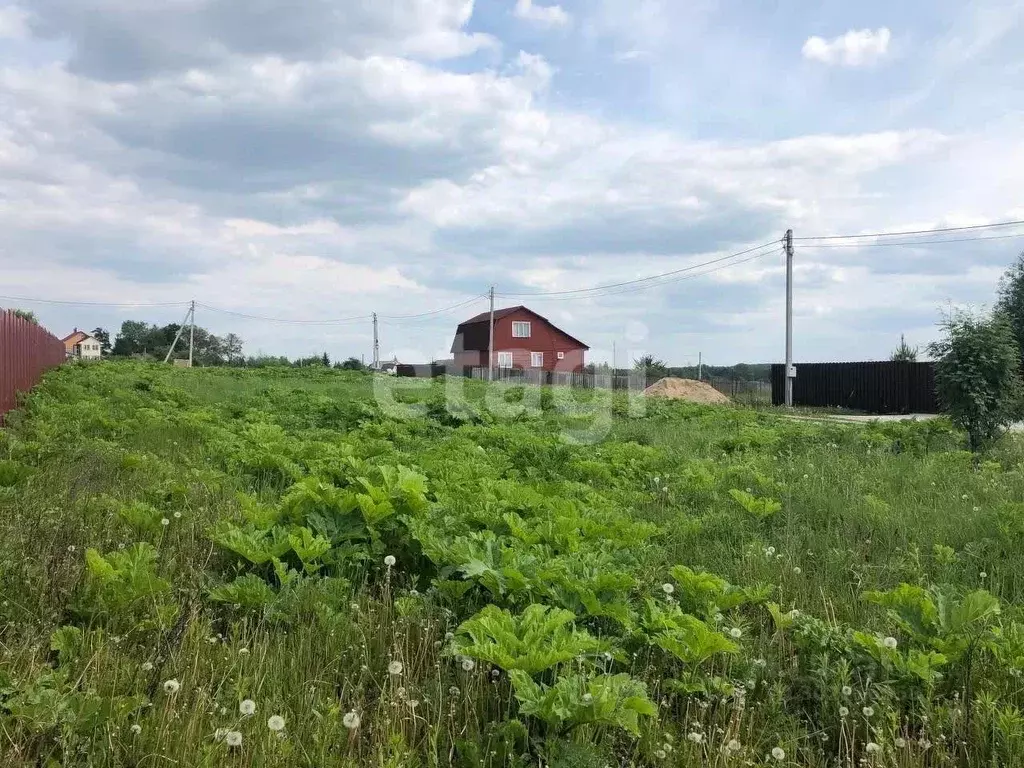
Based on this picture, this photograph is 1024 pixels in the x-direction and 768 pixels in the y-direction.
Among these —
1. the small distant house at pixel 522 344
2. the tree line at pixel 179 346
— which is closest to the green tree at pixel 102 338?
the tree line at pixel 179 346

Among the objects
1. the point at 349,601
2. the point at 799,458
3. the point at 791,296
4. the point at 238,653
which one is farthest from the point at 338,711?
the point at 791,296

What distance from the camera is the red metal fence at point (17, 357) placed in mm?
11305

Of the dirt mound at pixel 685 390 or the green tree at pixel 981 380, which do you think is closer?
the green tree at pixel 981 380

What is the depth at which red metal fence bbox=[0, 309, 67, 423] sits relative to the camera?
11305mm

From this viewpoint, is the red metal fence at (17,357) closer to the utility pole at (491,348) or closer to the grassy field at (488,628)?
the grassy field at (488,628)

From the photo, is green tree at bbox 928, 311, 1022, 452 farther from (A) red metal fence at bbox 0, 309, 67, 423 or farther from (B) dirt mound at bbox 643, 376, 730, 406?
(B) dirt mound at bbox 643, 376, 730, 406

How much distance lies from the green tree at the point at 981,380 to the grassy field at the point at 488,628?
5344 millimetres

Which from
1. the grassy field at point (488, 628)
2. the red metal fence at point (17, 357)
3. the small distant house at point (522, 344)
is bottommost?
the grassy field at point (488, 628)

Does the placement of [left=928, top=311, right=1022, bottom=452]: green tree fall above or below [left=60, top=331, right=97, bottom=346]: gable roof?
below

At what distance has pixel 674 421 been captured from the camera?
14.1 metres

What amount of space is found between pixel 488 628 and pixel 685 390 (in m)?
28.7

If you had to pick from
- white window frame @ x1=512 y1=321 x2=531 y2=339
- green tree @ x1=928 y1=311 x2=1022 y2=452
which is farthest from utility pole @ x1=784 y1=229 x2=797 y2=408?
white window frame @ x1=512 y1=321 x2=531 y2=339

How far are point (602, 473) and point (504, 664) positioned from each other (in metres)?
4.55

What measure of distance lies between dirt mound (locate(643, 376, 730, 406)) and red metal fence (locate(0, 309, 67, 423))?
2039cm
